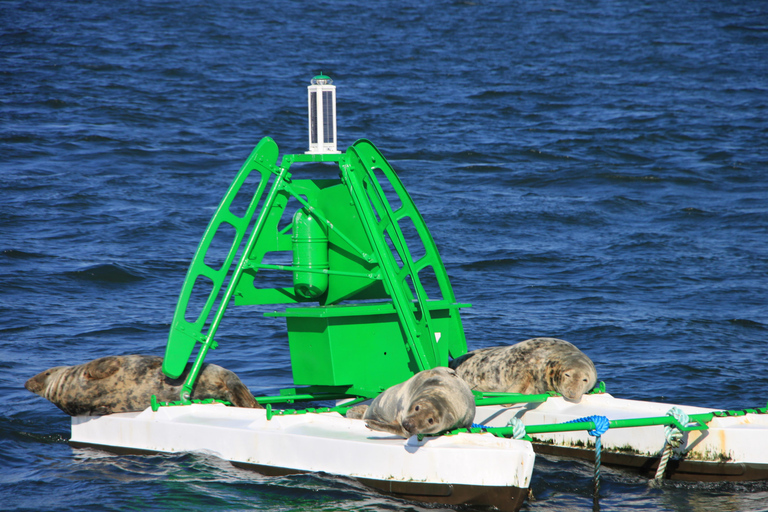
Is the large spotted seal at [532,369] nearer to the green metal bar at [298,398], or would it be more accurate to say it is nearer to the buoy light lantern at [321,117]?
the green metal bar at [298,398]

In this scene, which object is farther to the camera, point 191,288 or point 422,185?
point 422,185

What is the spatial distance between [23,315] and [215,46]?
27.2m

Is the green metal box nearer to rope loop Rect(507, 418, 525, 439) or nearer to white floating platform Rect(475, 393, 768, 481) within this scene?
white floating platform Rect(475, 393, 768, 481)

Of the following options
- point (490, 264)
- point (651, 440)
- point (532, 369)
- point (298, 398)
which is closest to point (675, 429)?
point (651, 440)

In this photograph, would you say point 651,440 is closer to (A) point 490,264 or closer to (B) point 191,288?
(B) point 191,288

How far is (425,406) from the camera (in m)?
6.81

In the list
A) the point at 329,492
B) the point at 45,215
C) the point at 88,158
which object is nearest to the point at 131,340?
the point at 329,492

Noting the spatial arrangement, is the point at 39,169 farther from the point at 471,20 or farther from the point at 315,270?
the point at 471,20

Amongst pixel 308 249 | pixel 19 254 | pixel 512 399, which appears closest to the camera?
pixel 512 399

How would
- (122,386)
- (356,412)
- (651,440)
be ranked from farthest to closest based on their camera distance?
(122,386) → (356,412) → (651,440)

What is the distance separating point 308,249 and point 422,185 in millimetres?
14526

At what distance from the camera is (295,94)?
3241 centimetres

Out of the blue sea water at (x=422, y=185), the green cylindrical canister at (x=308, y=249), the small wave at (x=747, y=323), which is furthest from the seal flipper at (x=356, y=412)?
the small wave at (x=747, y=323)

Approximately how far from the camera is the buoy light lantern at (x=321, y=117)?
9.04m
